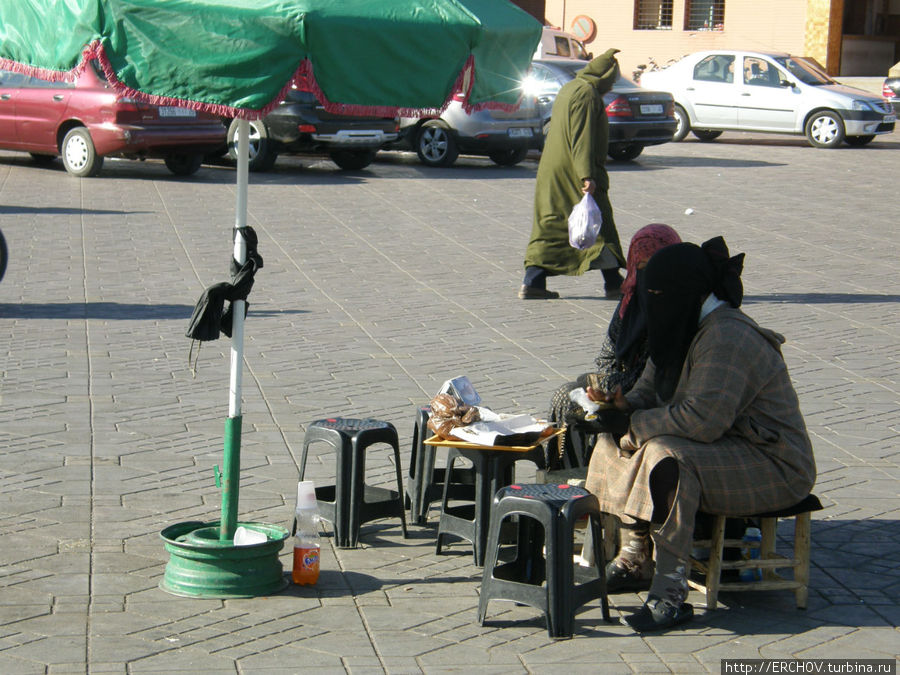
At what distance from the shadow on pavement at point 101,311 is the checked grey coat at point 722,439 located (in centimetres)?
550

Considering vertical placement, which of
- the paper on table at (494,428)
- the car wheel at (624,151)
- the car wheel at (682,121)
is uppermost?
the car wheel at (682,121)

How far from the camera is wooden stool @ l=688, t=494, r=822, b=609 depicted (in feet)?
15.2

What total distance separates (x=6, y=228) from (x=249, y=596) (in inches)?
383

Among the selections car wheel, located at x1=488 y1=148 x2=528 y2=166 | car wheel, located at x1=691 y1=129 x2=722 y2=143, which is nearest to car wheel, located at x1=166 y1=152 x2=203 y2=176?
car wheel, located at x1=488 y1=148 x2=528 y2=166

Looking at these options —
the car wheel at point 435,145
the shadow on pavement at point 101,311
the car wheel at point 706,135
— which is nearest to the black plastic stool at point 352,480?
the shadow on pavement at point 101,311

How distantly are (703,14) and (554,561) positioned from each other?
3537 cm

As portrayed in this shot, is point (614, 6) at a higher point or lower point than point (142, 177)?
higher

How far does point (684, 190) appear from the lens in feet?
57.7

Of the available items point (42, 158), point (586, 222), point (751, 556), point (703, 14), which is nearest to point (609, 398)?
point (751, 556)

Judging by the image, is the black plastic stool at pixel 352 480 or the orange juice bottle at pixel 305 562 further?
the black plastic stool at pixel 352 480

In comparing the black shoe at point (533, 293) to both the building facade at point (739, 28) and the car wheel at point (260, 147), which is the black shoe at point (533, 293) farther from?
the building facade at point (739, 28)

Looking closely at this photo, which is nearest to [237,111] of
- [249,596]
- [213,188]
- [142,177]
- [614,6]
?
[249,596]

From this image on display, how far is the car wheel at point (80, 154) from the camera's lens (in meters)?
17.5

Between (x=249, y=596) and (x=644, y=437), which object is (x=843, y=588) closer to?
(x=644, y=437)
